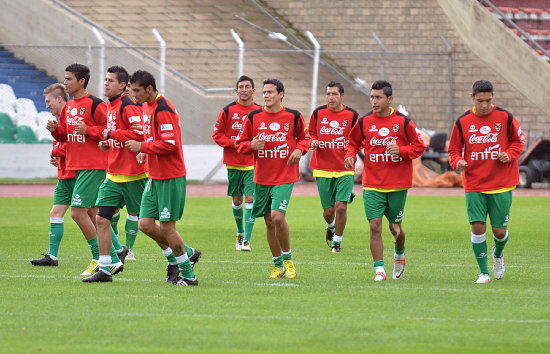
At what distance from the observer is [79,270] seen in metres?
12.0

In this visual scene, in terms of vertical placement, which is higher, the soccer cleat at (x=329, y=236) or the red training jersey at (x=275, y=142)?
the red training jersey at (x=275, y=142)

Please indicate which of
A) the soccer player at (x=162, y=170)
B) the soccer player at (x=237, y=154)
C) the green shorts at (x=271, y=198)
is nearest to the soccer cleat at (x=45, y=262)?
the soccer player at (x=162, y=170)

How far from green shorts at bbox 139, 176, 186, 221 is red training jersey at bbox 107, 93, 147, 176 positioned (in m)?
0.87

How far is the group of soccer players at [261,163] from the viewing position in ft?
34.3

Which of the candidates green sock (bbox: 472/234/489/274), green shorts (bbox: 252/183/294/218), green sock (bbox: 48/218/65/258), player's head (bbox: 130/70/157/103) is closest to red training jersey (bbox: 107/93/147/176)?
player's head (bbox: 130/70/157/103)

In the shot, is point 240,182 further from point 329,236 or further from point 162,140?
point 162,140

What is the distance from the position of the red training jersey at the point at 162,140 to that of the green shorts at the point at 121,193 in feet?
3.10

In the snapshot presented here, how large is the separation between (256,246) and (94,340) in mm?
8116

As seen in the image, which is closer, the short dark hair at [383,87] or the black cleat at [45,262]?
the short dark hair at [383,87]

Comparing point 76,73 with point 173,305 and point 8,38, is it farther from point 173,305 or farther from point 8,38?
point 8,38

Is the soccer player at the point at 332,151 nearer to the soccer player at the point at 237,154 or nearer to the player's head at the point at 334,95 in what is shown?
the player's head at the point at 334,95

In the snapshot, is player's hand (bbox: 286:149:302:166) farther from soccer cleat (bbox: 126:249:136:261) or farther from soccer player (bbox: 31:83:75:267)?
soccer cleat (bbox: 126:249:136:261)

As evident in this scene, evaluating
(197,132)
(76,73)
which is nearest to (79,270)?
(76,73)

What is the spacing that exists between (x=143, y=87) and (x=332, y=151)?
18.3 feet
